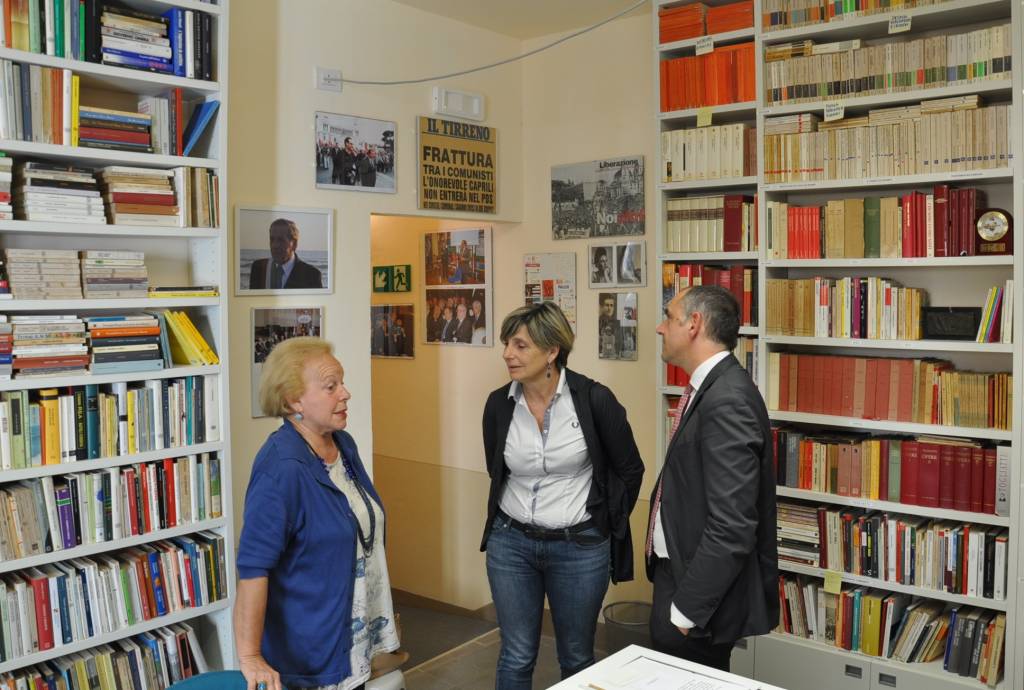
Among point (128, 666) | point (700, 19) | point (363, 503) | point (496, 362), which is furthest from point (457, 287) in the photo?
point (363, 503)

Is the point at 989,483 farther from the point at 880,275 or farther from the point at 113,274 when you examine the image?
the point at 113,274

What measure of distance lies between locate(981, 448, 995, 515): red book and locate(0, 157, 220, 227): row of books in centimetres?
290

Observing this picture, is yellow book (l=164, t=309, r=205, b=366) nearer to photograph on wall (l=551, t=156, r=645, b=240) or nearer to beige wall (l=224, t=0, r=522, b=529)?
beige wall (l=224, t=0, r=522, b=529)

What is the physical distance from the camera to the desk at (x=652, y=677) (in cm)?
201

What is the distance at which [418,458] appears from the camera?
17.2 ft

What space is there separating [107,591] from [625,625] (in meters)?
2.22

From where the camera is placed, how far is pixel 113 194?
2951 millimetres

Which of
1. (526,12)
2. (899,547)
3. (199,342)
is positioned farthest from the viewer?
(526,12)

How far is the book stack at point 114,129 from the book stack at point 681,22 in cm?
221

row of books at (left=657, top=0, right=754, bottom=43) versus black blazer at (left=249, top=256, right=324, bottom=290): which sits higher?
row of books at (left=657, top=0, right=754, bottom=43)

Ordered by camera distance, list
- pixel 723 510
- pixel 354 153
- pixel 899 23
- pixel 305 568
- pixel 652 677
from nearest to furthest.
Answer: pixel 652 677, pixel 305 568, pixel 723 510, pixel 899 23, pixel 354 153

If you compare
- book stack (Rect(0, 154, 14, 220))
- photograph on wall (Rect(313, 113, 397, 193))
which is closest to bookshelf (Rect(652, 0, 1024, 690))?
photograph on wall (Rect(313, 113, 397, 193))

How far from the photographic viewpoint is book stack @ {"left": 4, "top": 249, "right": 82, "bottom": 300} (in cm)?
276

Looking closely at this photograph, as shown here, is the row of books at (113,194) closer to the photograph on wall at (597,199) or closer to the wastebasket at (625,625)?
the photograph on wall at (597,199)
